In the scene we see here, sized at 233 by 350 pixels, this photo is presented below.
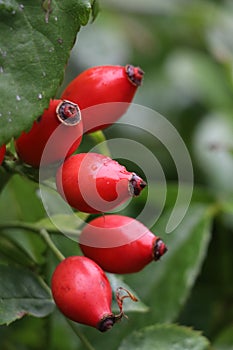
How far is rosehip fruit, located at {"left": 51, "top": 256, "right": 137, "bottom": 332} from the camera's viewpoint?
133 cm

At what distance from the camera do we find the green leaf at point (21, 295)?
1.47m

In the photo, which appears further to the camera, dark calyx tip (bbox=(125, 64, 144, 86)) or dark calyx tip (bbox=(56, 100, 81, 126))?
dark calyx tip (bbox=(125, 64, 144, 86))

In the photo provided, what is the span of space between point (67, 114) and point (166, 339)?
2.15ft

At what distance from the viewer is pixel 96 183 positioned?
129cm

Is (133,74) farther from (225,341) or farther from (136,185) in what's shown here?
(225,341)

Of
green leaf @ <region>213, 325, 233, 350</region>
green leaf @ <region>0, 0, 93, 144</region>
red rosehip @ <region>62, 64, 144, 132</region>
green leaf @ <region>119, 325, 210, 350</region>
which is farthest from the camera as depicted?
green leaf @ <region>213, 325, 233, 350</region>

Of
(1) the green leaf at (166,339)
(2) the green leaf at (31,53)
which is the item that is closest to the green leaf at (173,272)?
(1) the green leaf at (166,339)

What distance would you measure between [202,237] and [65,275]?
0.93 meters

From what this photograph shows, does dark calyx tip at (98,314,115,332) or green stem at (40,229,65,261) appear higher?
dark calyx tip at (98,314,115,332)

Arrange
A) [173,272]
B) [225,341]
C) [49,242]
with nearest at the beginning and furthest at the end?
1. [49,242]
2. [225,341]
3. [173,272]

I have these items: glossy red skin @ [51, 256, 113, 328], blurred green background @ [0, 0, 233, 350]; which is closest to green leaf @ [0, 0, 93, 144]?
glossy red skin @ [51, 256, 113, 328]

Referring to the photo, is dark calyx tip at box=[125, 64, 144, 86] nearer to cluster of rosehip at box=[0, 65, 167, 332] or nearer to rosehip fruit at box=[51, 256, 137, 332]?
cluster of rosehip at box=[0, 65, 167, 332]

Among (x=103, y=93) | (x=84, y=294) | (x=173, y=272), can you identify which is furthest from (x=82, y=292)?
(x=173, y=272)

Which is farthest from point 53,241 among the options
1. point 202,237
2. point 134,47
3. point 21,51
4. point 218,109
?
point 134,47
